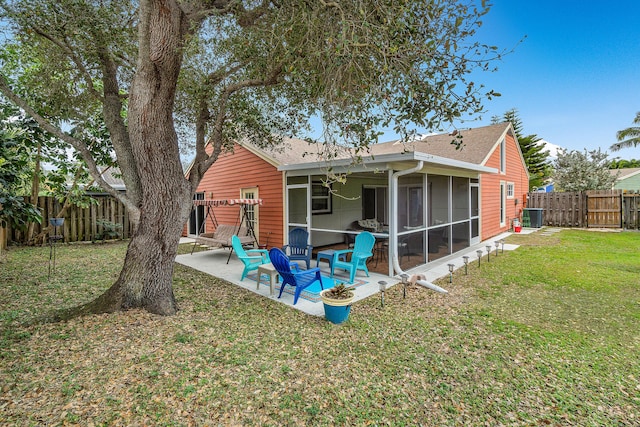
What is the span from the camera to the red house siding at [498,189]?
452 inches

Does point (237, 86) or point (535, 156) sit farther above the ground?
point (535, 156)

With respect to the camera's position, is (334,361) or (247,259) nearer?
(334,361)

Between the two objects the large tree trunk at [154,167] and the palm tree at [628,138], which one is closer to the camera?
the large tree trunk at [154,167]

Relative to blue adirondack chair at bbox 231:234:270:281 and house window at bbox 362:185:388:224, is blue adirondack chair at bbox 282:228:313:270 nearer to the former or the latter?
blue adirondack chair at bbox 231:234:270:281

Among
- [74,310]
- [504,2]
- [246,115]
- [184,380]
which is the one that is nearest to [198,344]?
[184,380]

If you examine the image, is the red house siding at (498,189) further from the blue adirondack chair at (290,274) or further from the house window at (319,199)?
the blue adirondack chair at (290,274)

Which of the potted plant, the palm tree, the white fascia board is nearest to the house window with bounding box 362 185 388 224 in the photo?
the white fascia board

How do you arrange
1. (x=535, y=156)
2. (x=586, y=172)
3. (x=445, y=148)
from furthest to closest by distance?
1. (x=535, y=156)
2. (x=586, y=172)
3. (x=445, y=148)

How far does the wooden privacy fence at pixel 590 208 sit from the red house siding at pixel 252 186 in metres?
14.3

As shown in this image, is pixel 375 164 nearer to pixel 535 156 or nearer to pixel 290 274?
pixel 290 274

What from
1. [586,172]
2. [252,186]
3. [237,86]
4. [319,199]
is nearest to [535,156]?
[586,172]

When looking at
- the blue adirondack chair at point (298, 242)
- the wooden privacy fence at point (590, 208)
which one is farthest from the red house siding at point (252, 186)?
the wooden privacy fence at point (590, 208)

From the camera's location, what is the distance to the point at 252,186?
32.7ft

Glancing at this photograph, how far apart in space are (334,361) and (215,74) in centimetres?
482
